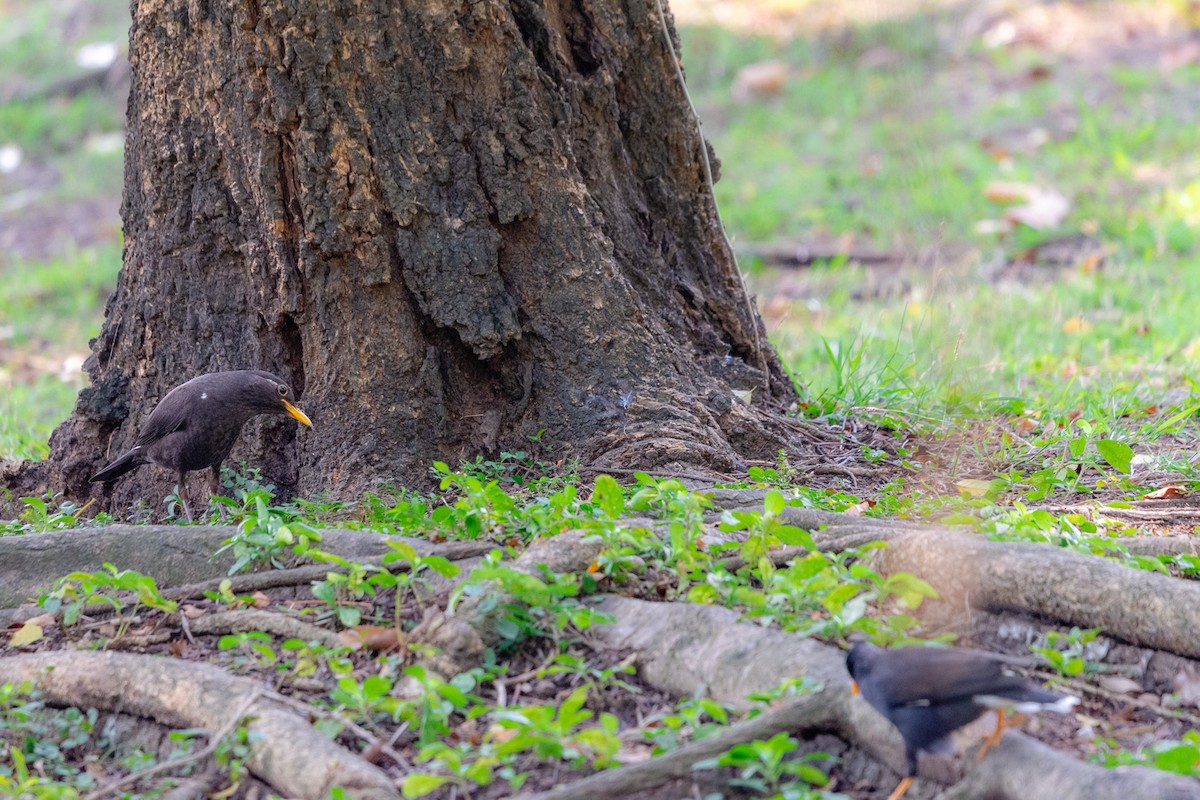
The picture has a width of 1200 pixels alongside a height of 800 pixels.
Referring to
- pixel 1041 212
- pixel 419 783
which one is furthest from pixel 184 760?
pixel 1041 212

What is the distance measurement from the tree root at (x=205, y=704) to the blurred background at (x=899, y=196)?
4.83ft

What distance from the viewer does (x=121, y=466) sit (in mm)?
4555

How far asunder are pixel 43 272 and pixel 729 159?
5880mm

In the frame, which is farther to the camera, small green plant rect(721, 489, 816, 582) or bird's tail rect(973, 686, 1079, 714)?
small green plant rect(721, 489, 816, 582)

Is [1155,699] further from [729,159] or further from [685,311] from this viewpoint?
[729,159]

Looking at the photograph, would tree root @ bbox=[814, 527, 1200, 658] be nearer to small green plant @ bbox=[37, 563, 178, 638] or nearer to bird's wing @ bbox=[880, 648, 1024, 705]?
bird's wing @ bbox=[880, 648, 1024, 705]

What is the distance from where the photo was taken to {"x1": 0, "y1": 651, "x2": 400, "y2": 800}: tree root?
2.50 m

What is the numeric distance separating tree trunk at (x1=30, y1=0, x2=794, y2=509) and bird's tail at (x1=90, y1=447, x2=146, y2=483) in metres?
0.14

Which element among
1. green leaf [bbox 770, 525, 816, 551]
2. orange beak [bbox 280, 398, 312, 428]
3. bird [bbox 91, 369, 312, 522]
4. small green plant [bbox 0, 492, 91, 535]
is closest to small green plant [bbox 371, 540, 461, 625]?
green leaf [bbox 770, 525, 816, 551]

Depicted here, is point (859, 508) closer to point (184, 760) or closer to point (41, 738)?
point (184, 760)

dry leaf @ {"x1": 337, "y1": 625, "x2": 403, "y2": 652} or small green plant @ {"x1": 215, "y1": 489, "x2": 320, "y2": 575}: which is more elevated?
small green plant @ {"x1": 215, "y1": 489, "x2": 320, "y2": 575}

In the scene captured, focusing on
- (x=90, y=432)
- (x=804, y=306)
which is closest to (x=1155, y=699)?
(x=90, y=432)

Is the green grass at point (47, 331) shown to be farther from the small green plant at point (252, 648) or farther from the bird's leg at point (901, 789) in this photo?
the bird's leg at point (901, 789)

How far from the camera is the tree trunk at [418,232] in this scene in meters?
3.95
